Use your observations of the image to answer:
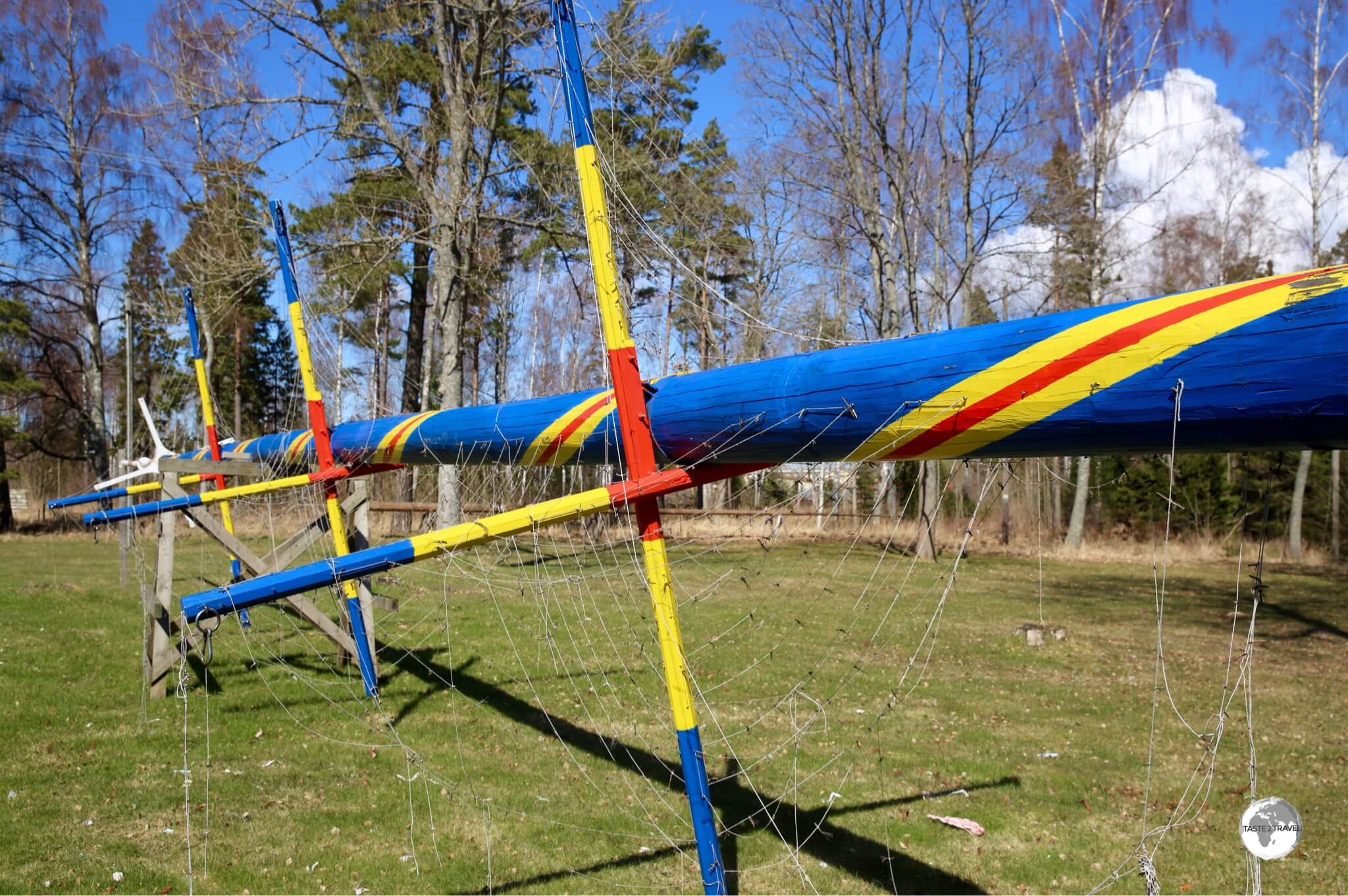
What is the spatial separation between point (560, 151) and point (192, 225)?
1612cm

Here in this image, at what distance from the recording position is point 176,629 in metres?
6.88

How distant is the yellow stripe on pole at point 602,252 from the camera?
8.93ft

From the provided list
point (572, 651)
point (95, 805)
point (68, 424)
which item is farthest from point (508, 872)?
point (68, 424)

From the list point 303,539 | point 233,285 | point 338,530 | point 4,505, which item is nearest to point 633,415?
point 338,530

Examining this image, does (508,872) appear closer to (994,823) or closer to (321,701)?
(994,823)

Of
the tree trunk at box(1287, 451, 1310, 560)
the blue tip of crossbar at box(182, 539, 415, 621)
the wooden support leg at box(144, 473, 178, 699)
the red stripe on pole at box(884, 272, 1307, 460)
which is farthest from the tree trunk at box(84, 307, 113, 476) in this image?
the tree trunk at box(1287, 451, 1310, 560)

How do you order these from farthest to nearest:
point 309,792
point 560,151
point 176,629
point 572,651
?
point 560,151, point 572,651, point 176,629, point 309,792

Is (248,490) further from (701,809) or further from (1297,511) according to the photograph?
(1297,511)

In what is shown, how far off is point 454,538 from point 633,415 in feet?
2.33

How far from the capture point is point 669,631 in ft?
8.80

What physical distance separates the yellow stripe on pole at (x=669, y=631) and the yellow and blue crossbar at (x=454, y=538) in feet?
0.59

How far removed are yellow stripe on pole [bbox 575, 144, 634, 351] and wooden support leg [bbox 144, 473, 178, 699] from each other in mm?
4918

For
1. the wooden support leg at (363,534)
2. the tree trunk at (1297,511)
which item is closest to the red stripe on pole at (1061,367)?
the wooden support leg at (363,534)

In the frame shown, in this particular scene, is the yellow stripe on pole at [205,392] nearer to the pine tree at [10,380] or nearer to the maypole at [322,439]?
the maypole at [322,439]
